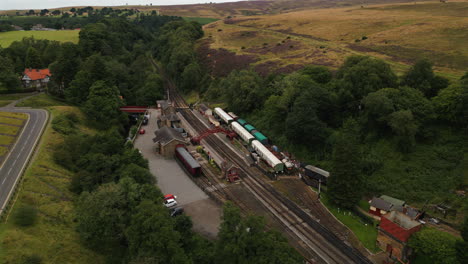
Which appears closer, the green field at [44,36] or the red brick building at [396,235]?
the red brick building at [396,235]

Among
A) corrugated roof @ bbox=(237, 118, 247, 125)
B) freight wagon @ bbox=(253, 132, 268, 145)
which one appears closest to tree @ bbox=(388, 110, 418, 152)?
freight wagon @ bbox=(253, 132, 268, 145)

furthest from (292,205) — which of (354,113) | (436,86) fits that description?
(436,86)

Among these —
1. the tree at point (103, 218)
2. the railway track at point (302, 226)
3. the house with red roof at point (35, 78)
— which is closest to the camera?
the tree at point (103, 218)

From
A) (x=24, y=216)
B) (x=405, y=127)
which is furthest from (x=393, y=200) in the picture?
(x=24, y=216)

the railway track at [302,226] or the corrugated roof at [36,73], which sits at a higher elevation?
the corrugated roof at [36,73]

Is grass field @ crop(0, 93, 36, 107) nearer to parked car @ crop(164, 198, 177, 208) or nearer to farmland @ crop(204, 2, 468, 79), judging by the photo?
parked car @ crop(164, 198, 177, 208)

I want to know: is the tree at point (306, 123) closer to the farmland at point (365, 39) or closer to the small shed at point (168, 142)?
the small shed at point (168, 142)

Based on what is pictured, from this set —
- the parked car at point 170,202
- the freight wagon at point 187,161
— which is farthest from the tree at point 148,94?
the parked car at point 170,202
